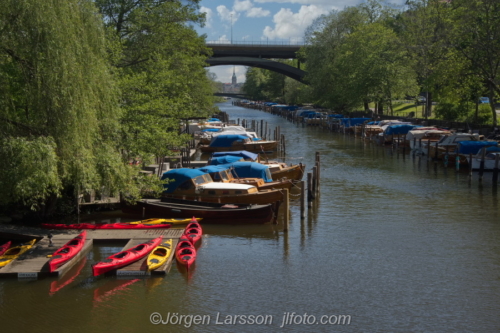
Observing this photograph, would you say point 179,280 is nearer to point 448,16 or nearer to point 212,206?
point 212,206

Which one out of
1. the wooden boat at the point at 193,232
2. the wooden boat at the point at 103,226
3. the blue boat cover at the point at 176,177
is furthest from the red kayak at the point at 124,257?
the blue boat cover at the point at 176,177

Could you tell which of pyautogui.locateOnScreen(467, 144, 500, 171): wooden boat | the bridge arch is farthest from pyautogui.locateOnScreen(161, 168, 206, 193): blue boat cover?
the bridge arch

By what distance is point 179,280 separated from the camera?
2205 cm

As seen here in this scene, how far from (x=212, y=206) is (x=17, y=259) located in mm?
11093

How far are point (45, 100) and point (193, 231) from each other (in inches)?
353

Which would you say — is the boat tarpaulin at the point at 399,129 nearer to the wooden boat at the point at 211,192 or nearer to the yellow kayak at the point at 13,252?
the wooden boat at the point at 211,192

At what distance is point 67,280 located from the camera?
2206cm

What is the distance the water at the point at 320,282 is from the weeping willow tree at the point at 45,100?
12.3ft

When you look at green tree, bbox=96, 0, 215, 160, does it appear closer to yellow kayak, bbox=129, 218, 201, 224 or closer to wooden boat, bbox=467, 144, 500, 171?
yellow kayak, bbox=129, 218, 201, 224

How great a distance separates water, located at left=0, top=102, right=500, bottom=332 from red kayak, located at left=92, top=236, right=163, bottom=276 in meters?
0.50

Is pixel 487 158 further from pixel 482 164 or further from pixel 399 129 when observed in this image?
pixel 399 129

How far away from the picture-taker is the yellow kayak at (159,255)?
22406mm

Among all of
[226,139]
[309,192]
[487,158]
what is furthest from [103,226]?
[226,139]

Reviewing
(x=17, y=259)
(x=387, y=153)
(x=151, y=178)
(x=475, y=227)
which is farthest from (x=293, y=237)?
(x=387, y=153)
